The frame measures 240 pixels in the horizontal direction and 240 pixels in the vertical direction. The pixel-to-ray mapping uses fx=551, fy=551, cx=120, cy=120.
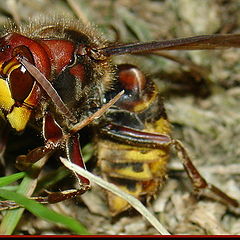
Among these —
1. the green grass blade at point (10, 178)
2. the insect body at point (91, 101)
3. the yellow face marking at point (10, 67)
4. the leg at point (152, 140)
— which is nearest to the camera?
the yellow face marking at point (10, 67)

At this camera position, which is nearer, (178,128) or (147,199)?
(147,199)

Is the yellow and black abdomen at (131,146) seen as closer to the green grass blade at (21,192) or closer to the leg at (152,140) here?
the leg at (152,140)

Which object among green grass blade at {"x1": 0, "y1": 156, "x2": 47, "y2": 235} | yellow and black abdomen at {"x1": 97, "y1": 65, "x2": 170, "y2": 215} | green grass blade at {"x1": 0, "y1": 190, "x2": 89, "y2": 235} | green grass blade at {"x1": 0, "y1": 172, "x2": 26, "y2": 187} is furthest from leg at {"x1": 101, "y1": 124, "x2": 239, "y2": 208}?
green grass blade at {"x1": 0, "y1": 190, "x2": 89, "y2": 235}

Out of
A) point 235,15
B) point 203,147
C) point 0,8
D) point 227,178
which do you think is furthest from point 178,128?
point 0,8

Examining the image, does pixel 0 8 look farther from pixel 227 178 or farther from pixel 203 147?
pixel 227 178

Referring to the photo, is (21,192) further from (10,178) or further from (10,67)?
(10,67)

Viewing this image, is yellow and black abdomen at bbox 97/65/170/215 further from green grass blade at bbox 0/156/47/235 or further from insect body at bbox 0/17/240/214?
green grass blade at bbox 0/156/47/235

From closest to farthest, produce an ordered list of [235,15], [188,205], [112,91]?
1. [112,91]
2. [188,205]
3. [235,15]

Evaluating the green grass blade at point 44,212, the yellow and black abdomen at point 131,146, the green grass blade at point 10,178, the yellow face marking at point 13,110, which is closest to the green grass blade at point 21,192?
the green grass blade at point 10,178
